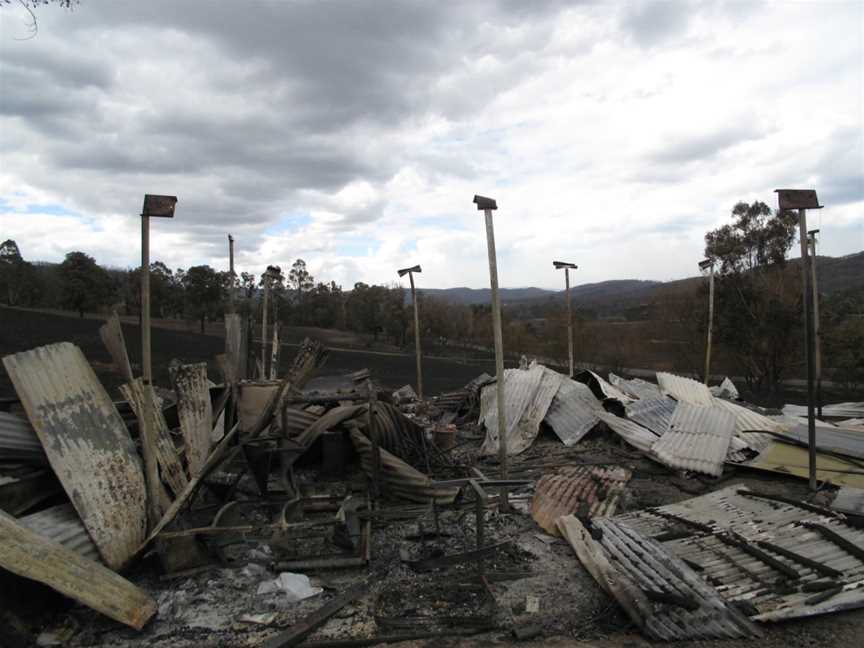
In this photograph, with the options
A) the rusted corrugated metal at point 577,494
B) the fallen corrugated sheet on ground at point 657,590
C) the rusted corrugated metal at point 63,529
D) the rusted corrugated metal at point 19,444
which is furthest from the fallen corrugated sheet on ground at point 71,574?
the rusted corrugated metal at point 577,494

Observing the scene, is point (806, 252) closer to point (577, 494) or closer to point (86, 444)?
point (577, 494)

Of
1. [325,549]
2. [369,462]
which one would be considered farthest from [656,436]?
[325,549]

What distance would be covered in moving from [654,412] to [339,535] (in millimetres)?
5741

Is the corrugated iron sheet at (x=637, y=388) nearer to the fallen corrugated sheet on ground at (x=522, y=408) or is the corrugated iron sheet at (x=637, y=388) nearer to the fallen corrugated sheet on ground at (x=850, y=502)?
the fallen corrugated sheet on ground at (x=522, y=408)

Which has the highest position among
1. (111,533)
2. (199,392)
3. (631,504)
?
(199,392)

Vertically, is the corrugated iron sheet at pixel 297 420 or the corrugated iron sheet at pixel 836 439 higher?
the corrugated iron sheet at pixel 297 420

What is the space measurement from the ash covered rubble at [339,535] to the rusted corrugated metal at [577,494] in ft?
0.09

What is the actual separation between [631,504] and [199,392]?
4345 millimetres

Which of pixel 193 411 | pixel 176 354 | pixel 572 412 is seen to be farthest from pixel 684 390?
pixel 176 354

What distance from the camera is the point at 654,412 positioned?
8617mm

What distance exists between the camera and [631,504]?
586 centimetres

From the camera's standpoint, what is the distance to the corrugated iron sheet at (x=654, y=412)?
823cm

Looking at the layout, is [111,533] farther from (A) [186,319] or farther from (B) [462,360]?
(A) [186,319]

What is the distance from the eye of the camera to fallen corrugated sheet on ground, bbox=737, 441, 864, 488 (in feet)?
20.2
